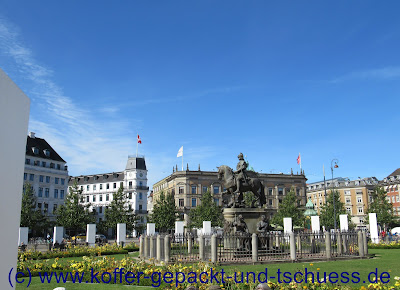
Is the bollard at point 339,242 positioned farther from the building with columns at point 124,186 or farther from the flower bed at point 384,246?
the building with columns at point 124,186

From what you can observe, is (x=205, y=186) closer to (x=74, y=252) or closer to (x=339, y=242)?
(x=74, y=252)

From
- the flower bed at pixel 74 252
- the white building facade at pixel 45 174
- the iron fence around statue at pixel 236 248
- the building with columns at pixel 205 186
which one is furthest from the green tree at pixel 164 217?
the iron fence around statue at pixel 236 248

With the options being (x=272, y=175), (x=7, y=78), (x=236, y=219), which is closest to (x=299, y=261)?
(x=236, y=219)

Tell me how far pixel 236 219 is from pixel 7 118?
1684 centimetres

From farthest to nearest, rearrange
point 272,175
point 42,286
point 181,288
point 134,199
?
point 272,175
point 134,199
point 42,286
point 181,288

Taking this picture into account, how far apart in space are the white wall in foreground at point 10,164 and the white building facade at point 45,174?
218ft

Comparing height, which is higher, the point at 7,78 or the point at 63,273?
the point at 7,78

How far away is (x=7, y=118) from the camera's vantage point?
6.46m

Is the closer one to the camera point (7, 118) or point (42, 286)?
point (7, 118)

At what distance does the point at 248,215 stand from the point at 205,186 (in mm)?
68207

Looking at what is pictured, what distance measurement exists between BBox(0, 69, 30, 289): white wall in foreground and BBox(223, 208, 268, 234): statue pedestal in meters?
16.4

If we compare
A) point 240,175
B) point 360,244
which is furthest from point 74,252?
point 360,244

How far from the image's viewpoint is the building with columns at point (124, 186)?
8969 centimetres

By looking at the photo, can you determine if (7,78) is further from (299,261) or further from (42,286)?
(299,261)
